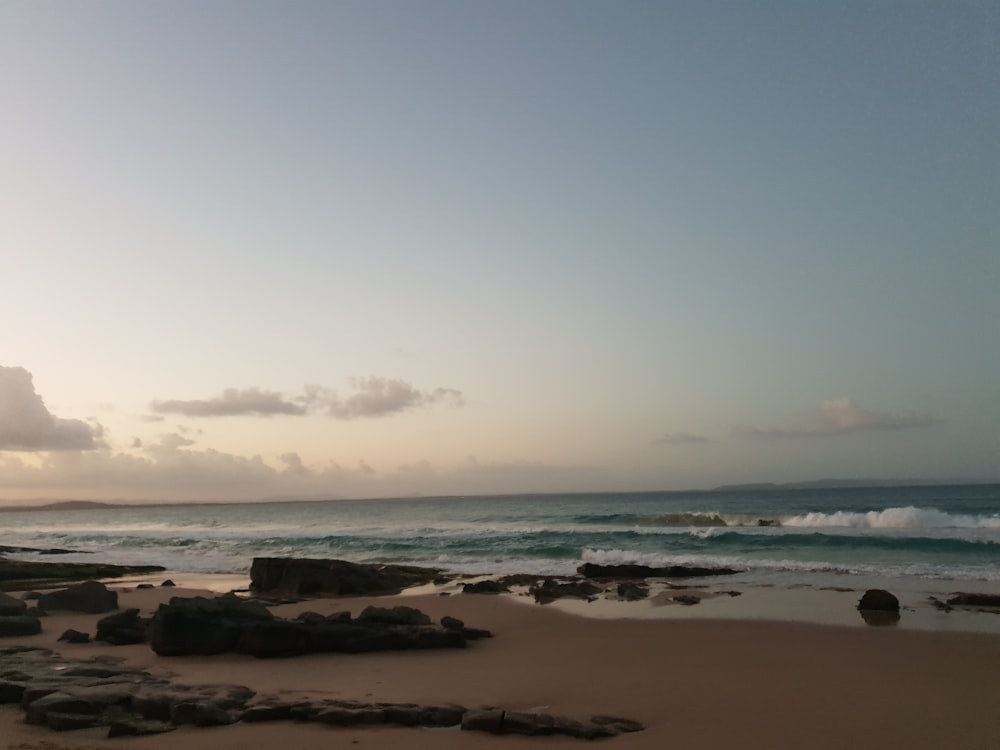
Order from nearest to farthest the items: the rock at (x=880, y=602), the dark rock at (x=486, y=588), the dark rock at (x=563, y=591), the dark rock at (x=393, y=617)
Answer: the dark rock at (x=393, y=617) → the rock at (x=880, y=602) → the dark rock at (x=563, y=591) → the dark rock at (x=486, y=588)

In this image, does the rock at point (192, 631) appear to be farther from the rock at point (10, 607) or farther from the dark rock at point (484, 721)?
the dark rock at point (484, 721)

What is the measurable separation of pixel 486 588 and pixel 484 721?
1429 centimetres

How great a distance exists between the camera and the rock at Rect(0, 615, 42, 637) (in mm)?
14023

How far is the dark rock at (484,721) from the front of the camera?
777cm

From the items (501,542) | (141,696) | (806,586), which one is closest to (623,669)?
(141,696)

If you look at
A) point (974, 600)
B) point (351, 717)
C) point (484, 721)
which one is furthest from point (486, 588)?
point (484, 721)

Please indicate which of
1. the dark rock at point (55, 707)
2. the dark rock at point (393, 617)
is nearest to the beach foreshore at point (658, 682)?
the dark rock at point (55, 707)

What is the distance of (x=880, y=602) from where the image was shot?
15664 millimetres

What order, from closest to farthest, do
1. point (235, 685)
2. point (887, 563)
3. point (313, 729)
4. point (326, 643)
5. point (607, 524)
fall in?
point (313, 729)
point (235, 685)
point (326, 643)
point (887, 563)
point (607, 524)

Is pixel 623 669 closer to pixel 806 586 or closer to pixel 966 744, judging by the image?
pixel 966 744

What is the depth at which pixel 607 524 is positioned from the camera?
56469 millimetres

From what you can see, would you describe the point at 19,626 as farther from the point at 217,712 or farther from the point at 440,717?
the point at 440,717

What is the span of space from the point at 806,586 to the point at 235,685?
16.3m

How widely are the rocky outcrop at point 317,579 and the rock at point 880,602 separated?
13.5m
